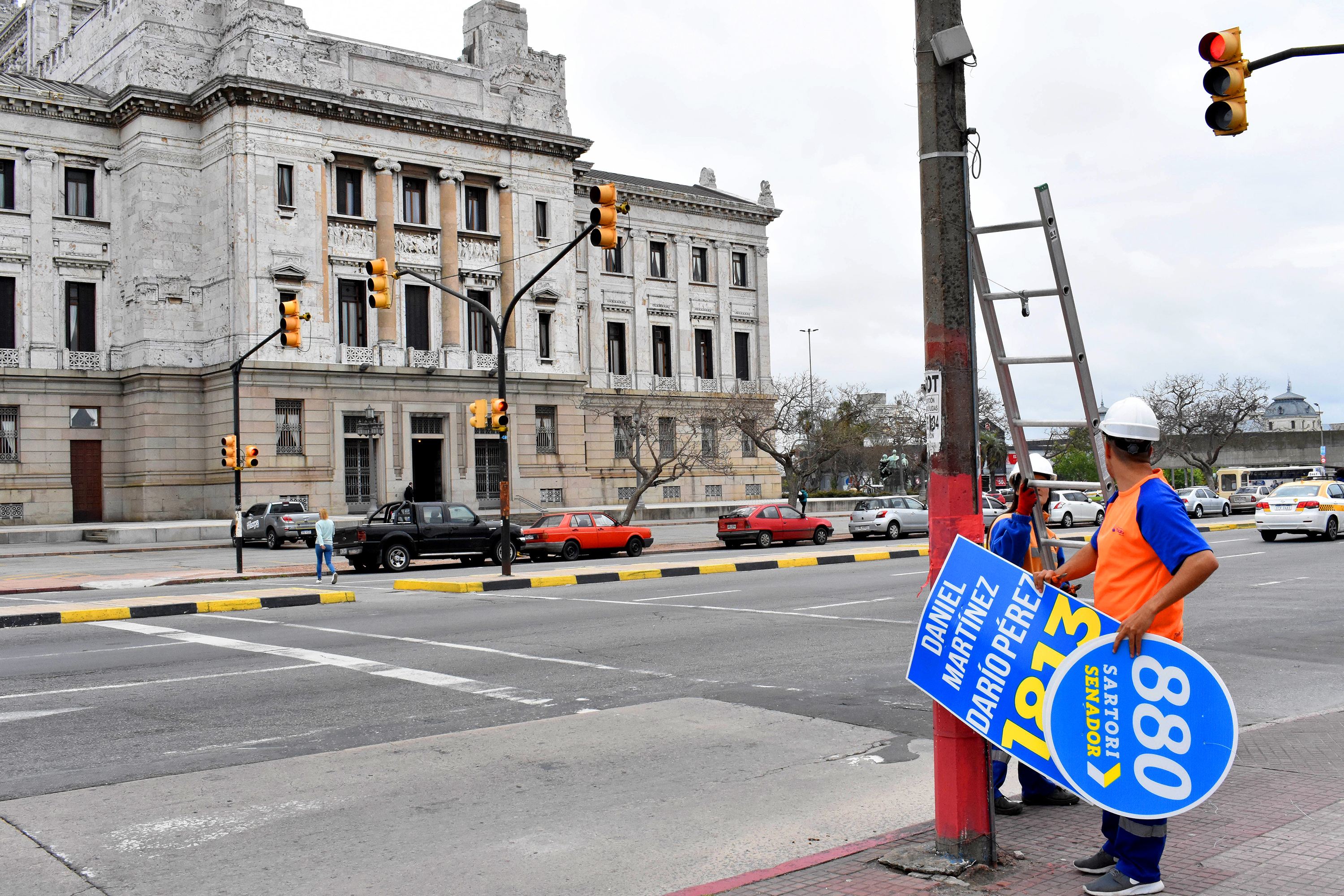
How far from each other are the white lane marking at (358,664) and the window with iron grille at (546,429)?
35.3m

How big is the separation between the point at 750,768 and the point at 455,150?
148 feet

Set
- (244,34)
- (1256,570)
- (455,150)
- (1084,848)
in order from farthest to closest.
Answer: (455,150) → (244,34) → (1256,570) → (1084,848)

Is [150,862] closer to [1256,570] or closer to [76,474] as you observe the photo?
[1256,570]

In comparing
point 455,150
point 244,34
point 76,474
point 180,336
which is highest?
point 244,34

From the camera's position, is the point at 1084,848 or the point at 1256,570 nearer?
the point at 1084,848

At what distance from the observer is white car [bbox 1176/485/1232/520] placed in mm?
48594

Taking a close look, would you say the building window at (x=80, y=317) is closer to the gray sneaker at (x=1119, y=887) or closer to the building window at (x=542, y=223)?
the building window at (x=542, y=223)

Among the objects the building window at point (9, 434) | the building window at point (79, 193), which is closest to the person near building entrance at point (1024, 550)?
the building window at point (9, 434)

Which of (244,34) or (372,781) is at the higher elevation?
(244,34)

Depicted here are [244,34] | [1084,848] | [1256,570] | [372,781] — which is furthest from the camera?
[244,34]

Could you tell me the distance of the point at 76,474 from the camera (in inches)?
1732

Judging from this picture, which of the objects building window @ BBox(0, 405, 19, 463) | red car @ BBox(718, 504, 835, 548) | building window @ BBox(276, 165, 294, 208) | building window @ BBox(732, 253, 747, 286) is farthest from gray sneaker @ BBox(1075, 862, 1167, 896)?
building window @ BBox(732, 253, 747, 286)

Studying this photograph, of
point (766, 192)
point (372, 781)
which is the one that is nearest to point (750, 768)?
point (372, 781)

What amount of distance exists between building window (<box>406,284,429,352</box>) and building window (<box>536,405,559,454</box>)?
5.85m
